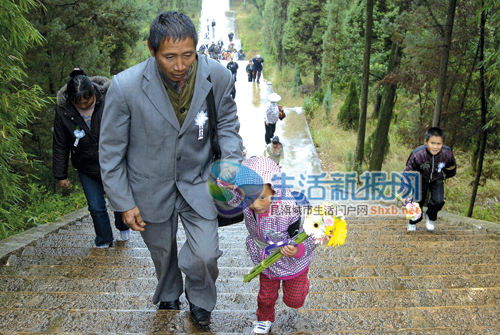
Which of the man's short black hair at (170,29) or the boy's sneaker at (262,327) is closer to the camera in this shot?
the man's short black hair at (170,29)

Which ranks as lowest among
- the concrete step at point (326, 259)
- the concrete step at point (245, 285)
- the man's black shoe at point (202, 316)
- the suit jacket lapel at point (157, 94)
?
the concrete step at point (326, 259)

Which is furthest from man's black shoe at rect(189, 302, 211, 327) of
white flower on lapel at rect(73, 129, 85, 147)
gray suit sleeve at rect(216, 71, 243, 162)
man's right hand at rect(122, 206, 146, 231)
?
white flower on lapel at rect(73, 129, 85, 147)

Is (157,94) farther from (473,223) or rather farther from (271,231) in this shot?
(473,223)

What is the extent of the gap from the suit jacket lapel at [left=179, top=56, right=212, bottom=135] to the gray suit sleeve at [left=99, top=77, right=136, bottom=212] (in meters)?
0.34

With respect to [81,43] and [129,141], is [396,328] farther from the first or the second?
[81,43]

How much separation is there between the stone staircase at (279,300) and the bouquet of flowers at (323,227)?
62 centimetres

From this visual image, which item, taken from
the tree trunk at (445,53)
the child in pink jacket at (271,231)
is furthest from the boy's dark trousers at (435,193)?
the child in pink jacket at (271,231)

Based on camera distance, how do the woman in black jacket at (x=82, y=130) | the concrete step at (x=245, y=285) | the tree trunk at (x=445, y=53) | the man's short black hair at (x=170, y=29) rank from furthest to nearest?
the tree trunk at (x=445, y=53), the woman in black jacket at (x=82, y=130), the concrete step at (x=245, y=285), the man's short black hair at (x=170, y=29)

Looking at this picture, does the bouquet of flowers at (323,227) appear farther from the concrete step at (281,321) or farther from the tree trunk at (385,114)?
the tree trunk at (385,114)

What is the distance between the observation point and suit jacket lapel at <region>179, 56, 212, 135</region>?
2.76 m

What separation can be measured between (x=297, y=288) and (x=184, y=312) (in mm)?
769

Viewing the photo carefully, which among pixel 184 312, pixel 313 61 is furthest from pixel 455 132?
pixel 313 61

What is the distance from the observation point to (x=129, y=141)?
9.19 ft

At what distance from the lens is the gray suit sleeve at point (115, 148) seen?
2.69 meters
